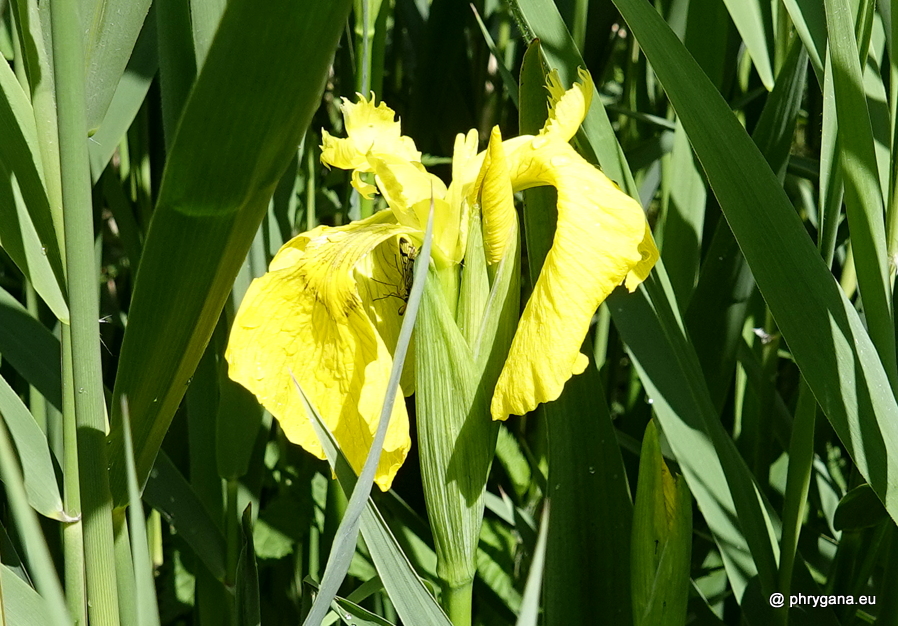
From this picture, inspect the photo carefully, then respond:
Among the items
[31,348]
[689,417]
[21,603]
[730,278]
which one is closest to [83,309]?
[21,603]

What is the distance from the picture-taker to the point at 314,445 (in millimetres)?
476

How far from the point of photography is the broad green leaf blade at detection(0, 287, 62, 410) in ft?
1.90

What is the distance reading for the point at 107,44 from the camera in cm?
46

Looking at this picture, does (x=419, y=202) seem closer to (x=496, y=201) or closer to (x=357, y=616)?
(x=496, y=201)

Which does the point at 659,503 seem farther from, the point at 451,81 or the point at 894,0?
the point at 451,81

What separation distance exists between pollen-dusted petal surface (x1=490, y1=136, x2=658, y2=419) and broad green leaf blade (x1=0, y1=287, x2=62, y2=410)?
36 cm

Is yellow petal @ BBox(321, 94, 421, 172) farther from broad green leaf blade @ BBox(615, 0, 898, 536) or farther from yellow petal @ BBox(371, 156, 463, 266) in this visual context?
broad green leaf blade @ BBox(615, 0, 898, 536)

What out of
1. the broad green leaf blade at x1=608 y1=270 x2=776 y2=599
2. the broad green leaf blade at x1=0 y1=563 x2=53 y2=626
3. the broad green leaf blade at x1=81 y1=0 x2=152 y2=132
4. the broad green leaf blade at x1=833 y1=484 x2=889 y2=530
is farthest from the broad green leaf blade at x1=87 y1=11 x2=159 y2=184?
the broad green leaf blade at x1=833 y1=484 x2=889 y2=530

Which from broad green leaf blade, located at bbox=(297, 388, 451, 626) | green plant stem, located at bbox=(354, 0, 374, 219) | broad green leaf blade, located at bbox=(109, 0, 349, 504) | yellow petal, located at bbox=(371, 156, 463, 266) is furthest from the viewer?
green plant stem, located at bbox=(354, 0, 374, 219)

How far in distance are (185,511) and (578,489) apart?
0.36m

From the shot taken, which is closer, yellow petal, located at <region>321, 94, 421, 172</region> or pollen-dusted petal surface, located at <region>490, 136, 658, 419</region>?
pollen-dusted petal surface, located at <region>490, 136, 658, 419</region>

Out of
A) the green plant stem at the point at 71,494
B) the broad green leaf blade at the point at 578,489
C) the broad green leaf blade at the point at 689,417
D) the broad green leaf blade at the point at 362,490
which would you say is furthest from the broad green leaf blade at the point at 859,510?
the green plant stem at the point at 71,494

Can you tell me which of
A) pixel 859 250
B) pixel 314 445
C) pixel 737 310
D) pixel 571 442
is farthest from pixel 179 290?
pixel 737 310

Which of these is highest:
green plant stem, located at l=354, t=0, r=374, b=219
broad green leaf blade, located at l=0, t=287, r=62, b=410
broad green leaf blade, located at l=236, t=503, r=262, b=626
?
green plant stem, located at l=354, t=0, r=374, b=219
